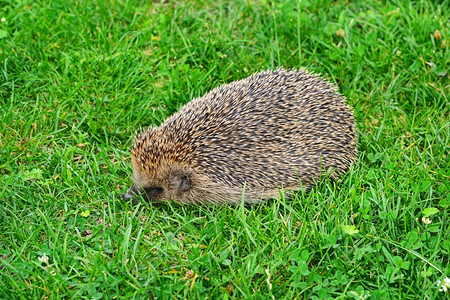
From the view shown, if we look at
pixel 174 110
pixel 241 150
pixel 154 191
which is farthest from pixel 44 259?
pixel 174 110

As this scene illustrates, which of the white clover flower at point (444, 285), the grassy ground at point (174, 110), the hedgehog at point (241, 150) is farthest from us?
the hedgehog at point (241, 150)

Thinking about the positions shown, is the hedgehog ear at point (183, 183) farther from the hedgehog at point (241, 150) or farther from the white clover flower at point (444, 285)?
the white clover flower at point (444, 285)

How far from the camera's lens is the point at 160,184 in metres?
5.28

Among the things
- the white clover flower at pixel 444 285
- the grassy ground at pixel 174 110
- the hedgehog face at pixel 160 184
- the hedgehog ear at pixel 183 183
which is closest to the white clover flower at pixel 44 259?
the grassy ground at pixel 174 110

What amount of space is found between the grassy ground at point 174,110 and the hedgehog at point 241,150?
172 mm

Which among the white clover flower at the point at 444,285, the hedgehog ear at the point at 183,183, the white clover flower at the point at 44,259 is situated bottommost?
the white clover flower at the point at 444,285

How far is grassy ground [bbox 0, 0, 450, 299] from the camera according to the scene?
4.46 meters

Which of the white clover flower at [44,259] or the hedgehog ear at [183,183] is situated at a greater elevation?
the white clover flower at [44,259]

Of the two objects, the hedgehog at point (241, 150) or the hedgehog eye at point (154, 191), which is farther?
the hedgehog eye at point (154, 191)

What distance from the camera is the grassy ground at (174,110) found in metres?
4.46

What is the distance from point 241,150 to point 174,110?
1325 millimetres

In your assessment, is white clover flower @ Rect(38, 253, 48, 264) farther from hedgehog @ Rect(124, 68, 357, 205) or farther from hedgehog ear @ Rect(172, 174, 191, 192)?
hedgehog ear @ Rect(172, 174, 191, 192)

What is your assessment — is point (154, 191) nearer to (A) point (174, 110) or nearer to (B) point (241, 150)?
(B) point (241, 150)

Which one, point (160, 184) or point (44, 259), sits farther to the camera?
point (160, 184)
